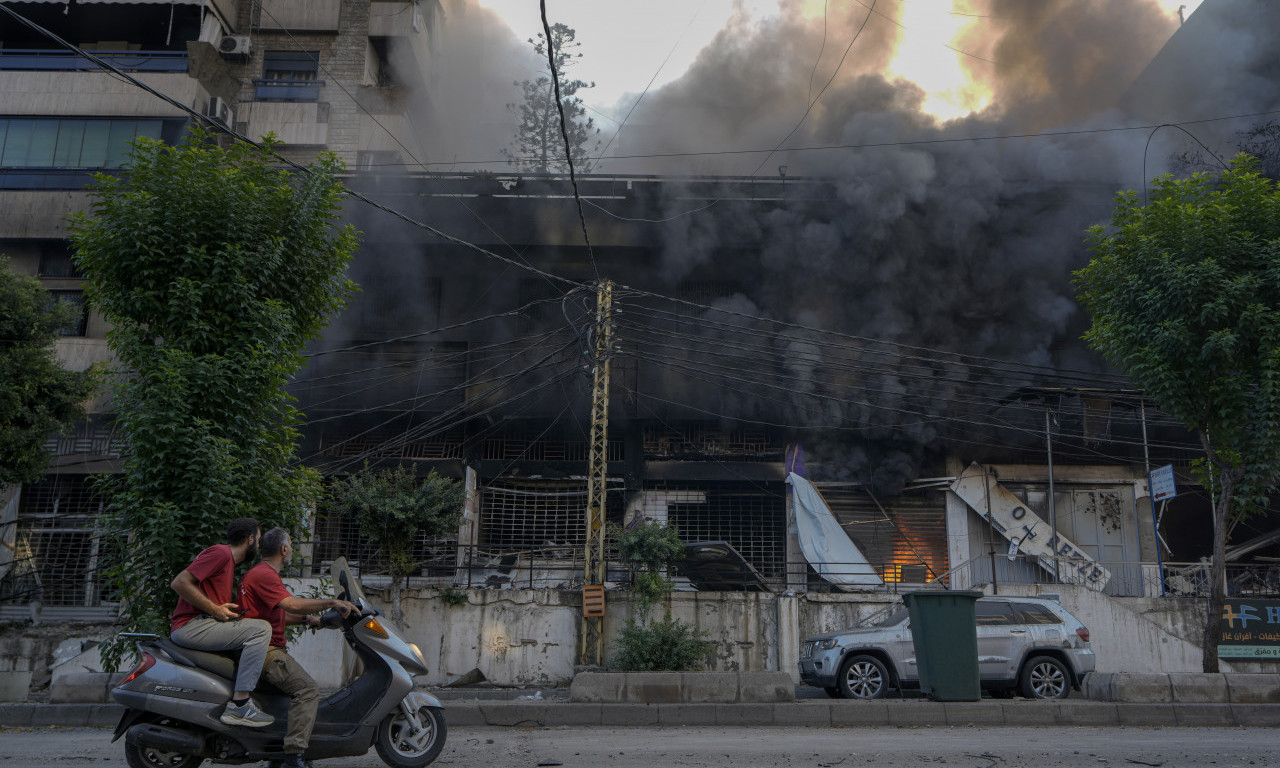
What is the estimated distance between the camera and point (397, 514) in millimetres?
14500

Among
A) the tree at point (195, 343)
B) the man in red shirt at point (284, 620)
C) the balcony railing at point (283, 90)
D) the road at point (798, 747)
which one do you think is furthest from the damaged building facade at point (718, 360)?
the man in red shirt at point (284, 620)

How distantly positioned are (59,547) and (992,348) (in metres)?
22.7

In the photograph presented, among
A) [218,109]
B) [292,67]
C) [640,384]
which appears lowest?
[640,384]

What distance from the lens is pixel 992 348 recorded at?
73.3 feet

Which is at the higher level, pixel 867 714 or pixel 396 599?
pixel 396 599

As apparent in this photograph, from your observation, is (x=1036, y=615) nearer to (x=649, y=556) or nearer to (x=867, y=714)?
(x=867, y=714)

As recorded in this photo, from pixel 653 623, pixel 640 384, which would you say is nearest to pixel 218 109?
pixel 640 384

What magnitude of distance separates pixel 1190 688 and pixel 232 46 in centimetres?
2568

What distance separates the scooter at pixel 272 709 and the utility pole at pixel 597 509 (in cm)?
933

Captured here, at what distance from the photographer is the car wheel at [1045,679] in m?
10.6

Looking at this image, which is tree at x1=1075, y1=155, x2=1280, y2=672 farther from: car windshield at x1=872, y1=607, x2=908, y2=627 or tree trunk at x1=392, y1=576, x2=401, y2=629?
tree trunk at x1=392, y1=576, x2=401, y2=629

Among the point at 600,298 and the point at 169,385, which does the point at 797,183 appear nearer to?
the point at 600,298

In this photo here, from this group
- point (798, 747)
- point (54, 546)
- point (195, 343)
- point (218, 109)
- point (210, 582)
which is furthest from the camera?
point (218, 109)

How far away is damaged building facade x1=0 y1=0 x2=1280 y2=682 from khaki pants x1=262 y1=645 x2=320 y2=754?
14.7 metres
